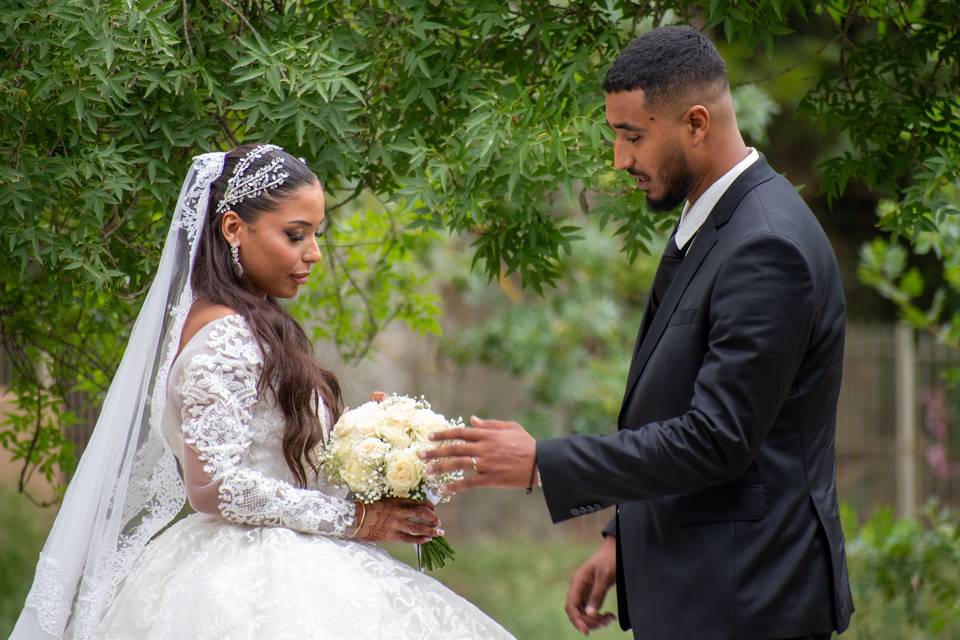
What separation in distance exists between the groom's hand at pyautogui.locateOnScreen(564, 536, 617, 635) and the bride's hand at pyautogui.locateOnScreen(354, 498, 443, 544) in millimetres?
452

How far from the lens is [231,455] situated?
3.25 metres

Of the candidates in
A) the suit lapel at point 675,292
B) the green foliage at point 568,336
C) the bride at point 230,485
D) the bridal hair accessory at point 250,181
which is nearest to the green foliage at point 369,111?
the bridal hair accessory at point 250,181

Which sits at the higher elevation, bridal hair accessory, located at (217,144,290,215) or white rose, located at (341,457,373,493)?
bridal hair accessory, located at (217,144,290,215)

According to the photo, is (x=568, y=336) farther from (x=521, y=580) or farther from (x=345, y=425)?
(x=345, y=425)

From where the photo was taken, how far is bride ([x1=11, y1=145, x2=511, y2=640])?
3158 mm

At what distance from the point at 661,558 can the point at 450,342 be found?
9189mm

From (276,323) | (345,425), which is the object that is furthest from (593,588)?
(276,323)

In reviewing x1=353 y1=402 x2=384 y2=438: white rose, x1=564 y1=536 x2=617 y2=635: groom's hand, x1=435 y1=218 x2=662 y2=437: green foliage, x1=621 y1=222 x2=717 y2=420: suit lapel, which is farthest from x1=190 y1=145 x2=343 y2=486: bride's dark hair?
x1=435 y1=218 x2=662 y2=437: green foliage

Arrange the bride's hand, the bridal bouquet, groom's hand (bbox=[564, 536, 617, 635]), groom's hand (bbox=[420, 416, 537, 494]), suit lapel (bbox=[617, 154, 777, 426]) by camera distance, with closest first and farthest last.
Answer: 1. groom's hand (bbox=[420, 416, 537, 494])
2. suit lapel (bbox=[617, 154, 777, 426])
3. the bridal bouquet
4. the bride's hand
5. groom's hand (bbox=[564, 536, 617, 635])

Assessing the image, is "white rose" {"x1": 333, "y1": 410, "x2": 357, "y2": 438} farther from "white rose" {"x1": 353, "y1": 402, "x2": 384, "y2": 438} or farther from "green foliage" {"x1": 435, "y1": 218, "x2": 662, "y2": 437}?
"green foliage" {"x1": 435, "y1": 218, "x2": 662, "y2": 437}

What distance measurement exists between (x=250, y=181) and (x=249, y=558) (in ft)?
3.56

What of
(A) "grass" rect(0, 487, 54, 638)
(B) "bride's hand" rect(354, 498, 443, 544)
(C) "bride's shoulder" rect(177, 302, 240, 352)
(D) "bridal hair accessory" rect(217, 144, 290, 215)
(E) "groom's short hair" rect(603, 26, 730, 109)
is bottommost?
(A) "grass" rect(0, 487, 54, 638)


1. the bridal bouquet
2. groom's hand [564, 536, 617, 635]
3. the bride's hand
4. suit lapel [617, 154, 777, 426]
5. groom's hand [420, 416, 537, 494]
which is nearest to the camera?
groom's hand [420, 416, 537, 494]

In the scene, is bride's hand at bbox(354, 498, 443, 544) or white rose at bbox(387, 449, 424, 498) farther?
bride's hand at bbox(354, 498, 443, 544)
